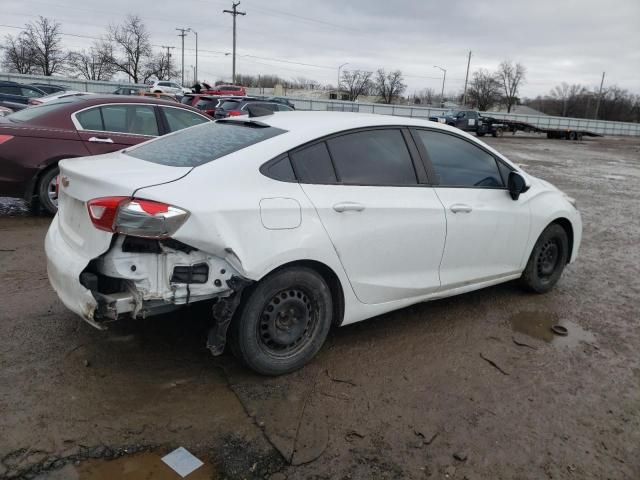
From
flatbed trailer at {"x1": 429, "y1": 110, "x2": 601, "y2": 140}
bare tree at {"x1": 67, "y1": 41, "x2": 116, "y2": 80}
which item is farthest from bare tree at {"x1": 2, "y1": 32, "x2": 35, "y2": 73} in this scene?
flatbed trailer at {"x1": 429, "y1": 110, "x2": 601, "y2": 140}

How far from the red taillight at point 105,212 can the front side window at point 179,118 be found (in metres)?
4.91

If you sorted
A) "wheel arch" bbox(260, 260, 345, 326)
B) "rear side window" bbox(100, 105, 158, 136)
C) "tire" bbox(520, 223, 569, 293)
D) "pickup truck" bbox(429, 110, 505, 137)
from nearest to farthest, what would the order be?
"wheel arch" bbox(260, 260, 345, 326) → "tire" bbox(520, 223, 569, 293) → "rear side window" bbox(100, 105, 158, 136) → "pickup truck" bbox(429, 110, 505, 137)

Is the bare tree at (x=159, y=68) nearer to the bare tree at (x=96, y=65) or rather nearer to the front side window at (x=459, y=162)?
the bare tree at (x=96, y=65)

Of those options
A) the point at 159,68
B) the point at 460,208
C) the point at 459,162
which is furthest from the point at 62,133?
the point at 159,68

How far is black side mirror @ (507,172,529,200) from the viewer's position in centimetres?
430

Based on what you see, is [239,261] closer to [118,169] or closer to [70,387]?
[118,169]

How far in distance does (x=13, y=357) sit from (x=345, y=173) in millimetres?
2405

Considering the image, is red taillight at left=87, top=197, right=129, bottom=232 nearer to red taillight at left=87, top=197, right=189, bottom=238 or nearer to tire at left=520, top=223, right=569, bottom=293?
red taillight at left=87, top=197, right=189, bottom=238

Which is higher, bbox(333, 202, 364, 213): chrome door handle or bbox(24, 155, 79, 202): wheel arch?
bbox(333, 202, 364, 213): chrome door handle

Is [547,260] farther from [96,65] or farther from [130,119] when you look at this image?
[96,65]

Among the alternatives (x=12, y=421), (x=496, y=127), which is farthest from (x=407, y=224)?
(x=496, y=127)

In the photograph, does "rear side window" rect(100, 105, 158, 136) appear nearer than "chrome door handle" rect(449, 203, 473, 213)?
No

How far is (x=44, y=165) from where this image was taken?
635 centimetres

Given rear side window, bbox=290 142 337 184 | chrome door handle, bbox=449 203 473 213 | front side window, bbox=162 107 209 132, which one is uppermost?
front side window, bbox=162 107 209 132
